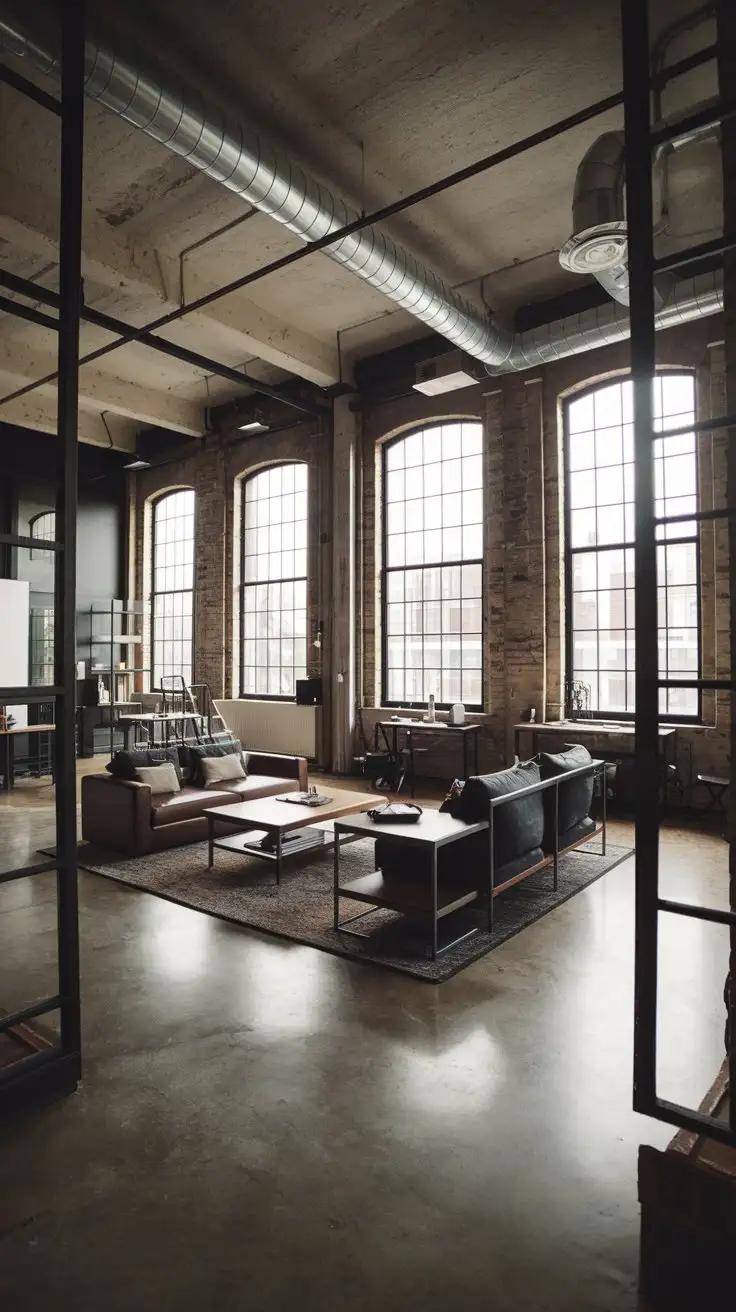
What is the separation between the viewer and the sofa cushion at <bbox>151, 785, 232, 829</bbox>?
608cm

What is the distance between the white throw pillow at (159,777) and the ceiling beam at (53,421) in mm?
6963

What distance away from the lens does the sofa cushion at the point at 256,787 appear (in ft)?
21.8

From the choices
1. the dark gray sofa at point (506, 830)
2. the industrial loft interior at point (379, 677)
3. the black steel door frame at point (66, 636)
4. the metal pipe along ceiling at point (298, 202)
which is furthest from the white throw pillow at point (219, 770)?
the metal pipe along ceiling at point (298, 202)

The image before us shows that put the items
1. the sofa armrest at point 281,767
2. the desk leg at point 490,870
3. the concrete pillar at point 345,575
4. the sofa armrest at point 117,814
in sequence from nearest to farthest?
1. the desk leg at point 490,870
2. the sofa armrest at point 117,814
3. the sofa armrest at point 281,767
4. the concrete pillar at point 345,575

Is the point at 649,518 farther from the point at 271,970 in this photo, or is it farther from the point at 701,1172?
the point at 271,970

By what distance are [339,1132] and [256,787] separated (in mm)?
4419

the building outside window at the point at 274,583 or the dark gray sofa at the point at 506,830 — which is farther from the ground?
the building outside window at the point at 274,583

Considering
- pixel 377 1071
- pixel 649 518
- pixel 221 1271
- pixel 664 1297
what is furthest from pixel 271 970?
pixel 649 518

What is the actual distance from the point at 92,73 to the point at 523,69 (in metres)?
2.79

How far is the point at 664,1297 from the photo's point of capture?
1.85 metres

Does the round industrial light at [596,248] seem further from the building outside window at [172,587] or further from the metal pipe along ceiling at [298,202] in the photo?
the building outside window at [172,587]

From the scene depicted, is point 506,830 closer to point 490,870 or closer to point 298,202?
point 490,870

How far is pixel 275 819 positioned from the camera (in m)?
5.37

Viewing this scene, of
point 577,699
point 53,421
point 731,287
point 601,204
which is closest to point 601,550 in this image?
point 577,699
